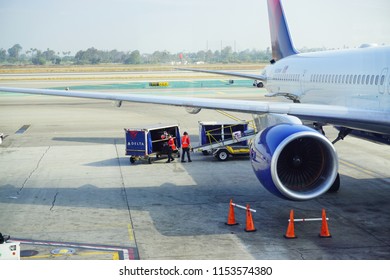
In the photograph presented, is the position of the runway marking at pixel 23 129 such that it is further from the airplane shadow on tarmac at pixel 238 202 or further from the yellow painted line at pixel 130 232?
the yellow painted line at pixel 130 232

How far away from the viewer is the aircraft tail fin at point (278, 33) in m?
27.4

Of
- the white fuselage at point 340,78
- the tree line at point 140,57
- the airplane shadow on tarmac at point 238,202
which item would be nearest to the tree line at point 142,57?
the tree line at point 140,57

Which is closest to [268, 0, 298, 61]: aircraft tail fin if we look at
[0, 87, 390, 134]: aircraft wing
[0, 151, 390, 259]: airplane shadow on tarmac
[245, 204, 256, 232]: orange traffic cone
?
[0, 151, 390, 259]: airplane shadow on tarmac

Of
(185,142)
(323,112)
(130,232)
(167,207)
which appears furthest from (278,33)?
(130,232)

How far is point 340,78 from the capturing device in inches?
707

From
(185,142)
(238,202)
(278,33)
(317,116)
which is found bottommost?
(238,202)

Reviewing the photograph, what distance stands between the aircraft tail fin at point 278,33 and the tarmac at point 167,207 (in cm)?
472

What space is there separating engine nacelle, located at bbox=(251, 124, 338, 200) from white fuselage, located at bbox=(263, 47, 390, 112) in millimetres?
2168

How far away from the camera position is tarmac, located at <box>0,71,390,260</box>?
12.7 metres

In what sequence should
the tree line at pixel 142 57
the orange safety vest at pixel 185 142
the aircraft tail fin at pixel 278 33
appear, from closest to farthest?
1. the orange safety vest at pixel 185 142
2. the aircraft tail fin at pixel 278 33
3. the tree line at pixel 142 57

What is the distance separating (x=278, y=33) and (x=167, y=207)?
575 inches

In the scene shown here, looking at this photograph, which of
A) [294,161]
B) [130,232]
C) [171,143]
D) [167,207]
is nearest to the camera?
[294,161]

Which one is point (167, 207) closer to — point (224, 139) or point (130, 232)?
point (130, 232)
